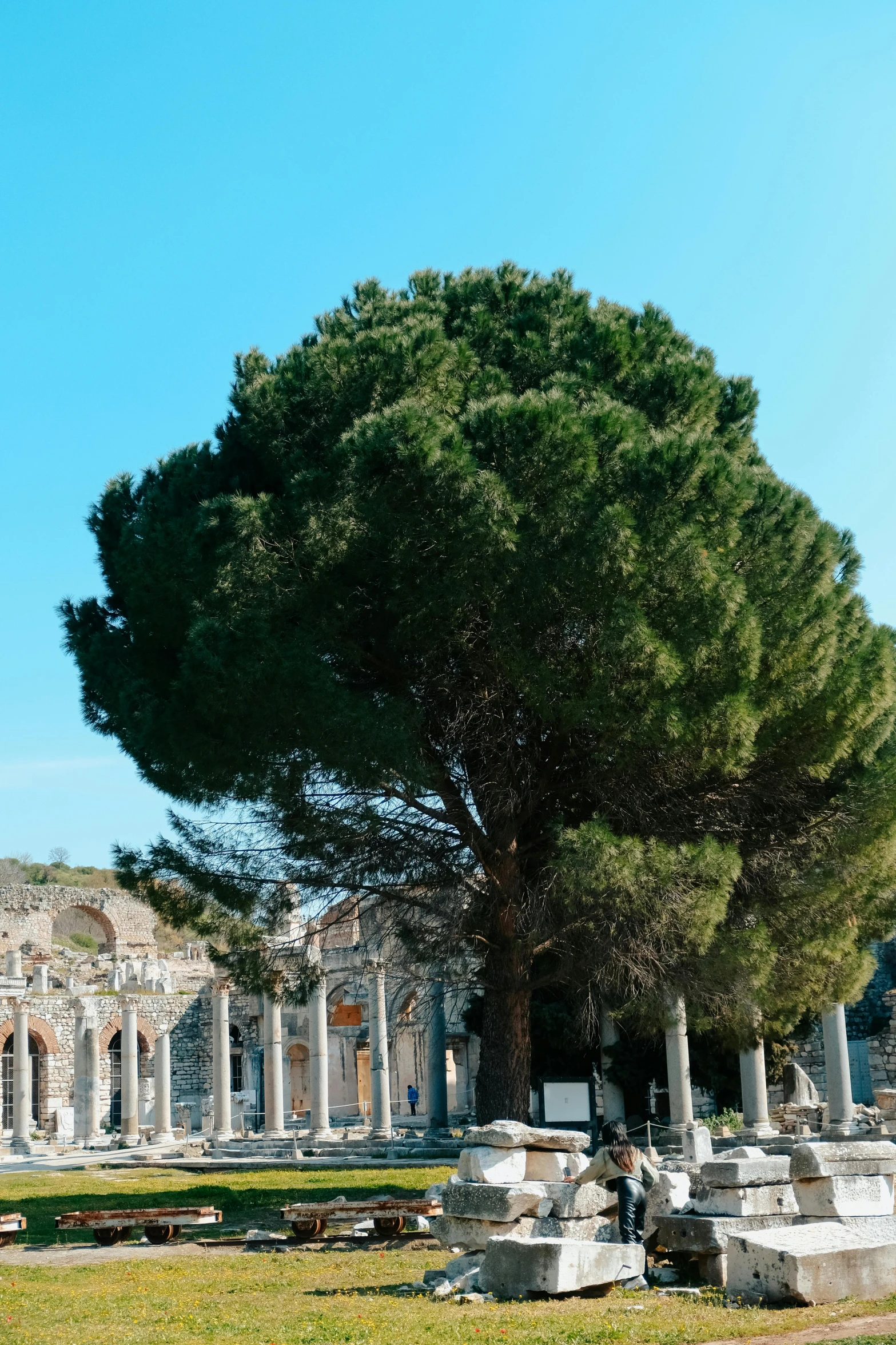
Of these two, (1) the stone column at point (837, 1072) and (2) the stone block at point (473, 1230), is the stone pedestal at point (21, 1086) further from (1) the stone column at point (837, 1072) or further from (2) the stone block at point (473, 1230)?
(2) the stone block at point (473, 1230)

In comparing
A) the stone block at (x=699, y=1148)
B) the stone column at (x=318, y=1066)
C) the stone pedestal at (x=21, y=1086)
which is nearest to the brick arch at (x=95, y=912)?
the stone pedestal at (x=21, y=1086)

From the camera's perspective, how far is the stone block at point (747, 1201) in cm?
923

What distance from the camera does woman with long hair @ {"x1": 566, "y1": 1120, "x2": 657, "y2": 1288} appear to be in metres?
9.02

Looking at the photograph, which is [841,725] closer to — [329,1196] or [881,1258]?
[881,1258]

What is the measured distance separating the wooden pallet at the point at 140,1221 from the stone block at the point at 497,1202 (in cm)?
382

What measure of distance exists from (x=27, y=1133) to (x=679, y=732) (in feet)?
79.4

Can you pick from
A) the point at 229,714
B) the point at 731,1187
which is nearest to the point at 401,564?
the point at 229,714

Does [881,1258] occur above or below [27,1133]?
above

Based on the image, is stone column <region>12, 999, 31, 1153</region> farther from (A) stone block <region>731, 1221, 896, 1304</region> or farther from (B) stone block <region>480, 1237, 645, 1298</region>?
(A) stone block <region>731, 1221, 896, 1304</region>

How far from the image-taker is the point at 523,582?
12.7 metres

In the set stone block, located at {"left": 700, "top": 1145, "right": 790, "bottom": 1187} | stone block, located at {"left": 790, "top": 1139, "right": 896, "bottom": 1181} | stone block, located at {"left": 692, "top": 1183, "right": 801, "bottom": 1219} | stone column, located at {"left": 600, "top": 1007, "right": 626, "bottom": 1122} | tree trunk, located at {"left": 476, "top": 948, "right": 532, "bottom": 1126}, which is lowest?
stone column, located at {"left": 600, "top": 1007, "right": 626, "bottom": 1122}

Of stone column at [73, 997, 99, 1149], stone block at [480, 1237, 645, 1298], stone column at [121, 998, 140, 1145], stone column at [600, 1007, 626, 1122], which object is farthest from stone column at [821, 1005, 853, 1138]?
stone column at [121, 998, 140, 1145]

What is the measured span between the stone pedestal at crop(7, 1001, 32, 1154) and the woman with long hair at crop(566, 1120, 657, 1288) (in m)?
24.7

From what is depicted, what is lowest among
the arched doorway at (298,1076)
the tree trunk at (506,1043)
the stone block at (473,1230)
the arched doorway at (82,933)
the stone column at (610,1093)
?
the arched doorway at (298,1076)
